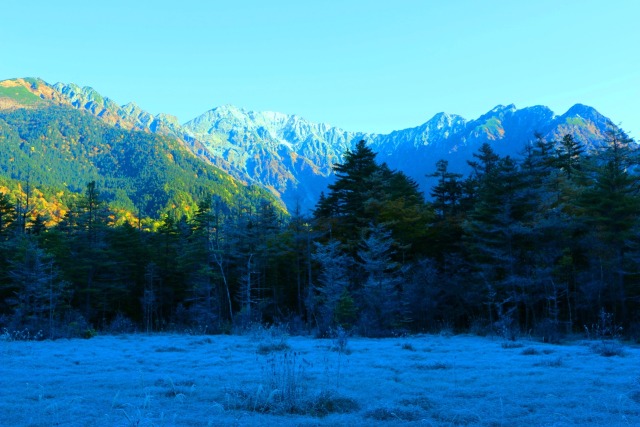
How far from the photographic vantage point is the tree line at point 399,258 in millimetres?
22922

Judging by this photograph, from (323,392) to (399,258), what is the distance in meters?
30.0

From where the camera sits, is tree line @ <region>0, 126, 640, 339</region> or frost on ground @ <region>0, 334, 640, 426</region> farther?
tree line @ <region>0, 126, 640, 339</region>

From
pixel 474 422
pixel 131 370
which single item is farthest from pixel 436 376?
pixel 131 370

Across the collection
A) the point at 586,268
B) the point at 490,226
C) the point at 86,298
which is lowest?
the point at 86,298

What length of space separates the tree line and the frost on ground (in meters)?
8.06

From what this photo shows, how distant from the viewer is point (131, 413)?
4637mm

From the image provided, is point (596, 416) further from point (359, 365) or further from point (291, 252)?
point (291, 252)

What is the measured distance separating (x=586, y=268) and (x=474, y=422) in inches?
951

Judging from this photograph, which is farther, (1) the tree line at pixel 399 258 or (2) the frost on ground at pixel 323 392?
(1) the tree line at pixel 399 258

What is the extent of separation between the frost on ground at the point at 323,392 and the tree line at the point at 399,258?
26.4ft

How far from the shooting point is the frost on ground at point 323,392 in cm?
454

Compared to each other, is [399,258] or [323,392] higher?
[399,258]

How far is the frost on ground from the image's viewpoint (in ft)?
14.9

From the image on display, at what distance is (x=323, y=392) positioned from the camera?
529 cm
